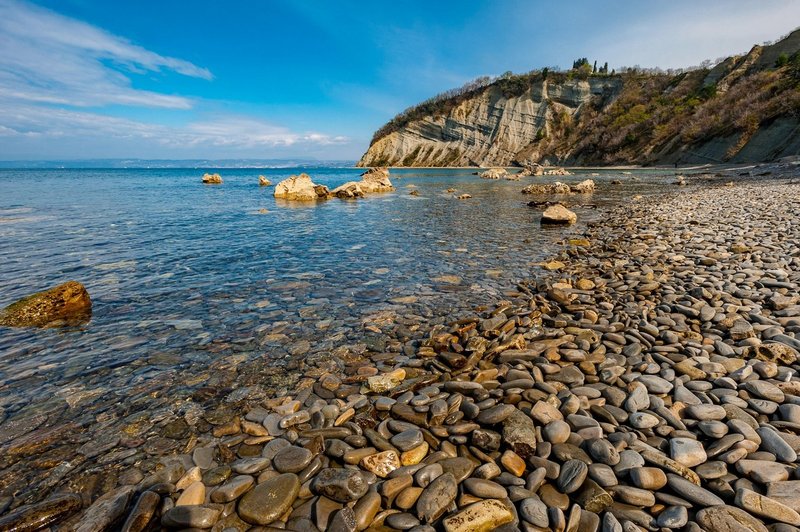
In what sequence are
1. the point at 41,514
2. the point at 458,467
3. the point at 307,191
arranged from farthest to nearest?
1. the point at 307,191
2. the point at 458,467
3. the point at 41,514

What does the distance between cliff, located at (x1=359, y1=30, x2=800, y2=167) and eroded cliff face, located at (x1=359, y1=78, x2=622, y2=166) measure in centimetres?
32

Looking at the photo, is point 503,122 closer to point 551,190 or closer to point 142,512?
point 551,190

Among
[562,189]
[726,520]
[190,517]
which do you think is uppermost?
[726,520]

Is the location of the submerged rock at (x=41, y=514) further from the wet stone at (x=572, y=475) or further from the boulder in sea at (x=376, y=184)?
the boulder in sea at (x=376, y=184)

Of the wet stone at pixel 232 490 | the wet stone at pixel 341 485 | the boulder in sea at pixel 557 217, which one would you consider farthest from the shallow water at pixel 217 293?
the wet stone at pixel 341 485

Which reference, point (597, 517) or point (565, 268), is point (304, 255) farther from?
point (597, 517)

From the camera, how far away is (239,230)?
58.5 feet

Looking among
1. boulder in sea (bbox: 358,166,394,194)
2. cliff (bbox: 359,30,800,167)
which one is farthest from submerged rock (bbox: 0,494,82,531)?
cliff (bbox: 359,30,800,167)

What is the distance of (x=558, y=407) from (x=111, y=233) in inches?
767

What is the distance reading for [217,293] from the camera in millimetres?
8633

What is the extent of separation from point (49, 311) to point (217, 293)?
9.78ft

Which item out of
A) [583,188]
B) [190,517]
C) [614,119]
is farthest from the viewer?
[614,119]

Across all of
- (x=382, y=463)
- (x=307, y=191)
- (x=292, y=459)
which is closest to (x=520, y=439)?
(x=382, y=463)

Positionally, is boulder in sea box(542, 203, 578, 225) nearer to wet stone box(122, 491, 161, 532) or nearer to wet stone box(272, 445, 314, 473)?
wet stone box(272, 445, 314, 473)
